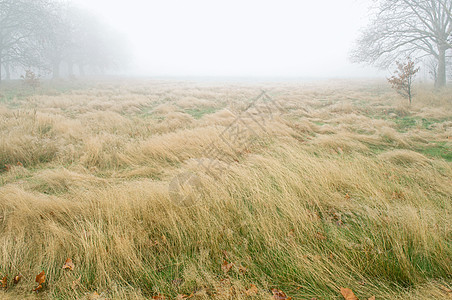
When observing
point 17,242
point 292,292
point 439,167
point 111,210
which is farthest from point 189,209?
point 439,167

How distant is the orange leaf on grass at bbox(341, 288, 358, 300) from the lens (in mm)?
1374

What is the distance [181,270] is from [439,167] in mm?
4386

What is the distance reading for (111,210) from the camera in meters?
2.34

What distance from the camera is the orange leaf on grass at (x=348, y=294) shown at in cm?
137

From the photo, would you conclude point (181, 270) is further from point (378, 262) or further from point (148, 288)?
point (378, 262)

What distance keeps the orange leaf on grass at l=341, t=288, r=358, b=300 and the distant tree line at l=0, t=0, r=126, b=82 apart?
25.0m

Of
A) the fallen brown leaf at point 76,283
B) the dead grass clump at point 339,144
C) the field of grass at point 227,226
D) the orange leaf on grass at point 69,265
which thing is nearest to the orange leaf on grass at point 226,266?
the field of grass at point 227,226

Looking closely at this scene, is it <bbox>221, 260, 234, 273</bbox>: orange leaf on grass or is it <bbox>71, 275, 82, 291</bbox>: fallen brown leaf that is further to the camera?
<bbox>221, 260, 234, 273</bbox>: orange leaf on grass

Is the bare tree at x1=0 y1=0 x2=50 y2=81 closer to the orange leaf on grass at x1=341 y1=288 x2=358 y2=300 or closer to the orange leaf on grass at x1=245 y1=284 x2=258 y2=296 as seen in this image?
the orange leaf on grass at x1=245 y1=284 x2=258 y2=296

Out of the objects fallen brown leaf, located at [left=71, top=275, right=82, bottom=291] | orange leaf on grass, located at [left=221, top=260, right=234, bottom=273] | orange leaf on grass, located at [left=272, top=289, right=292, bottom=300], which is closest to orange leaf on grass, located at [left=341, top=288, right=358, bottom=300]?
orange leaf on grass, located at [left=272, top=289, right=292, bottom=300]

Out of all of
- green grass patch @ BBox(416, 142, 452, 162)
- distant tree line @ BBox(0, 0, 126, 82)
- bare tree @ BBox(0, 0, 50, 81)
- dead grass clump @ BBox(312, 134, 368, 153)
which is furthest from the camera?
distant tree line @ BBox(0, 0, 126, 82)

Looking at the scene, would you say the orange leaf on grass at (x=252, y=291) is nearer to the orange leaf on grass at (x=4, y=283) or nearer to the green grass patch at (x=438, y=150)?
the orange leaf on grass at (x=4, y=283)

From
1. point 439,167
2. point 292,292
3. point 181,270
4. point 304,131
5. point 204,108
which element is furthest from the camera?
point 204,108

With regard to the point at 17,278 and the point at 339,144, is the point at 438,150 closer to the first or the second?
the point at 339,144
